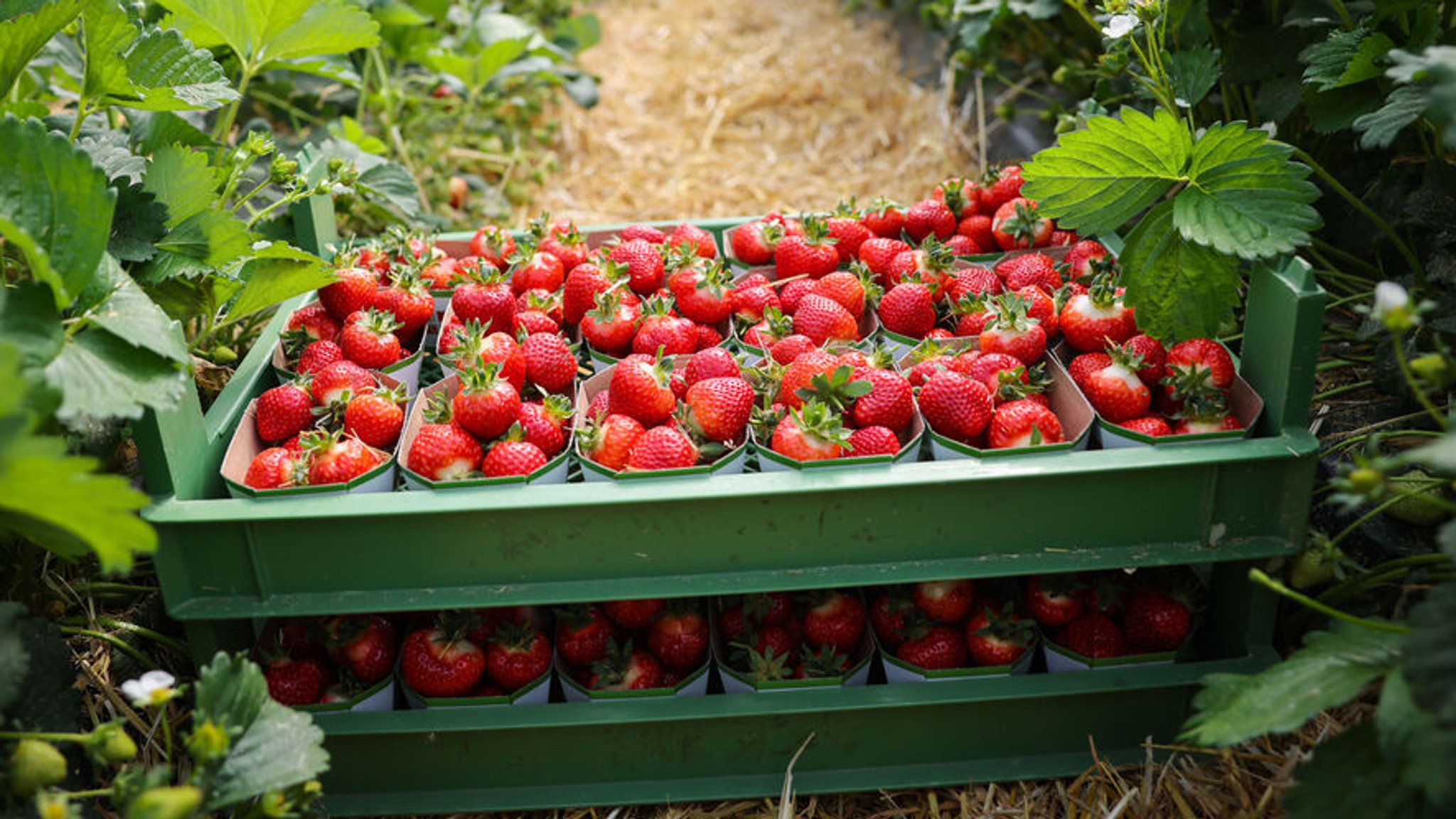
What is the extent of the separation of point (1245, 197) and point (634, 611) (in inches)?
40.4

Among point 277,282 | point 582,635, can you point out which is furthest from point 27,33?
point 582,635

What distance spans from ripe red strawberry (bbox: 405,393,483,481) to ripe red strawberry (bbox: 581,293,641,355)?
0.33m

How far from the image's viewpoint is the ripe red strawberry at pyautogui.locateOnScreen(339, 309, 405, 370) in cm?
184

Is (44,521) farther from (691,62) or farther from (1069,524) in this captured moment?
(691,62)

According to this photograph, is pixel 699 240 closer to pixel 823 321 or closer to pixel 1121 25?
pixel 823 321

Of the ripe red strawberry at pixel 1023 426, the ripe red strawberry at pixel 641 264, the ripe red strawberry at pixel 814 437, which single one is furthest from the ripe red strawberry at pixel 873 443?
the ripe red strawberry at pixel 641 264

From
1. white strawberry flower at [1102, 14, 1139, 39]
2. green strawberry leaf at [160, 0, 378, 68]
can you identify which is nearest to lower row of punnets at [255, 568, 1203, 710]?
white strawberry flower at [1102, 14, 1139, 39]

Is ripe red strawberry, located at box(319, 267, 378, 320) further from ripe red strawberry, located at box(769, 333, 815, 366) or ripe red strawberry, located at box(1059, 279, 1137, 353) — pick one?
ripe red strawberry, located at box(1059, 279, 1137, 353)

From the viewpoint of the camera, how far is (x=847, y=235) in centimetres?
214

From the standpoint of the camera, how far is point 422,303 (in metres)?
1.96

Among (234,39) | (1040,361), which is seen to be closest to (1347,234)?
(1040,361)

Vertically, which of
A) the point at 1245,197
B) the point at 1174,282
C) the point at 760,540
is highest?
the point at 1245,197

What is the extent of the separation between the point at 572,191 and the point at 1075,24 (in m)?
1.57

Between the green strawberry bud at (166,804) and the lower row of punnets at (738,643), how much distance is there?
50cm
